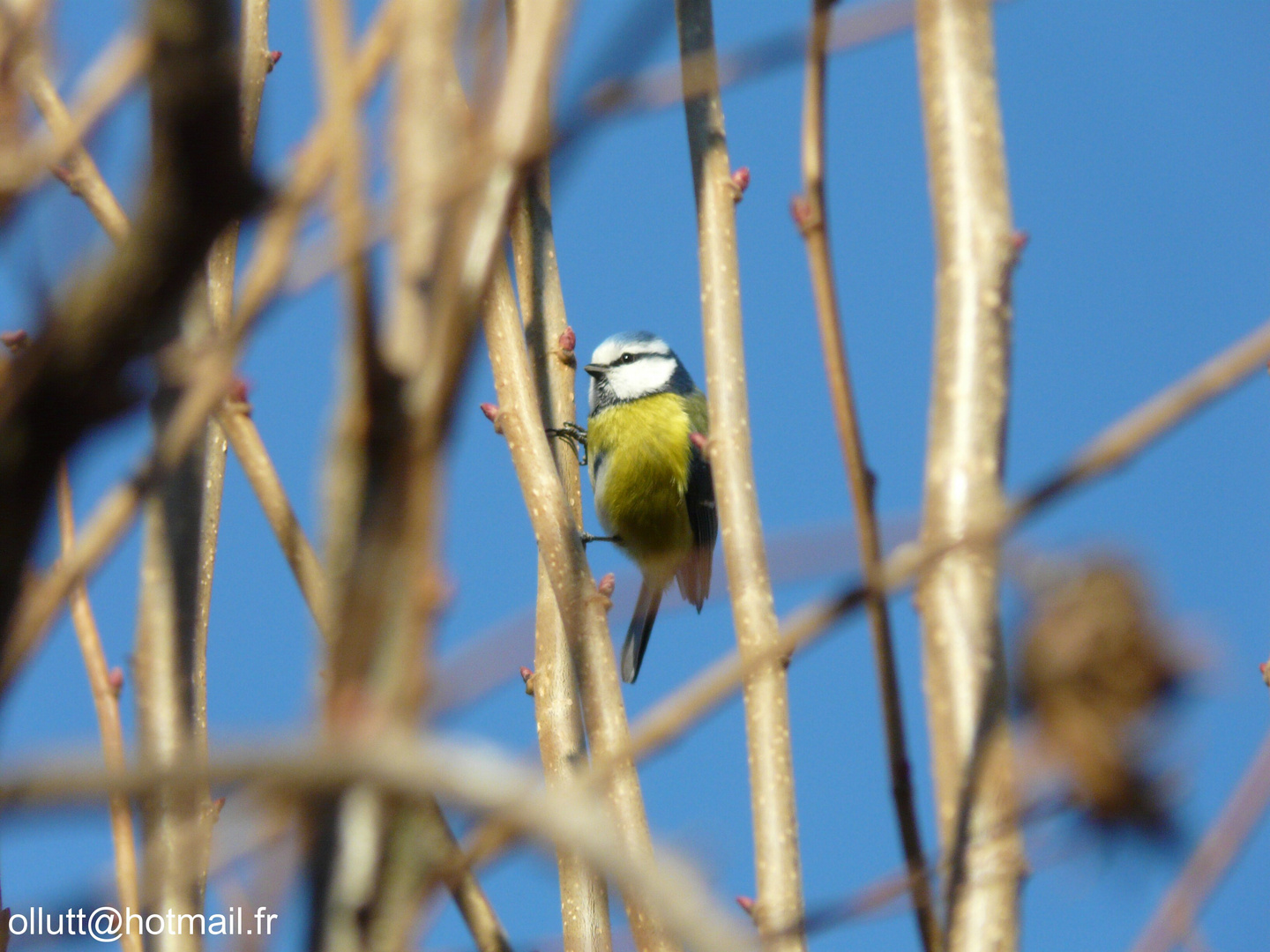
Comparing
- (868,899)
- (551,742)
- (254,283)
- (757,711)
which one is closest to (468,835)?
(868,899)

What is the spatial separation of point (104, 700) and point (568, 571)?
67cm

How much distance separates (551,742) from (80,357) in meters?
1.52

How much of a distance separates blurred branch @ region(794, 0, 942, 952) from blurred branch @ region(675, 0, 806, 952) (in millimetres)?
161

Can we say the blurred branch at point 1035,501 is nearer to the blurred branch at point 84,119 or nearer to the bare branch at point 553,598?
the blurred branch at point 84,119

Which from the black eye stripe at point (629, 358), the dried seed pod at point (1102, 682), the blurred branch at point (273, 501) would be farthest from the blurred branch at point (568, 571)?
the black eye stripe at point (629, 358)

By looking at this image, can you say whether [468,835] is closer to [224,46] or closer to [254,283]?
[254,283]

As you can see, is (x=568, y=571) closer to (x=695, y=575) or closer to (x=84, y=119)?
(x=84, y=119)

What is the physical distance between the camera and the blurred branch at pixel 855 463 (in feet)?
2.85

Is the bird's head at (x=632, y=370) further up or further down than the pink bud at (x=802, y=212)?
further up

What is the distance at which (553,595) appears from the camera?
2.07m

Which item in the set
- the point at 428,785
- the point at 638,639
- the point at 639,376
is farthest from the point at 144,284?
the point at 639,376

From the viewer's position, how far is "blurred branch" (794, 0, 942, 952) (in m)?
0.87

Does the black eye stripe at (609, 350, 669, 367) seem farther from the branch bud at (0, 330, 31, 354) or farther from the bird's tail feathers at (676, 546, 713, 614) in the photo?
the branch bud at (0, 330, 31, 354)

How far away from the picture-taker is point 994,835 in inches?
35.2
